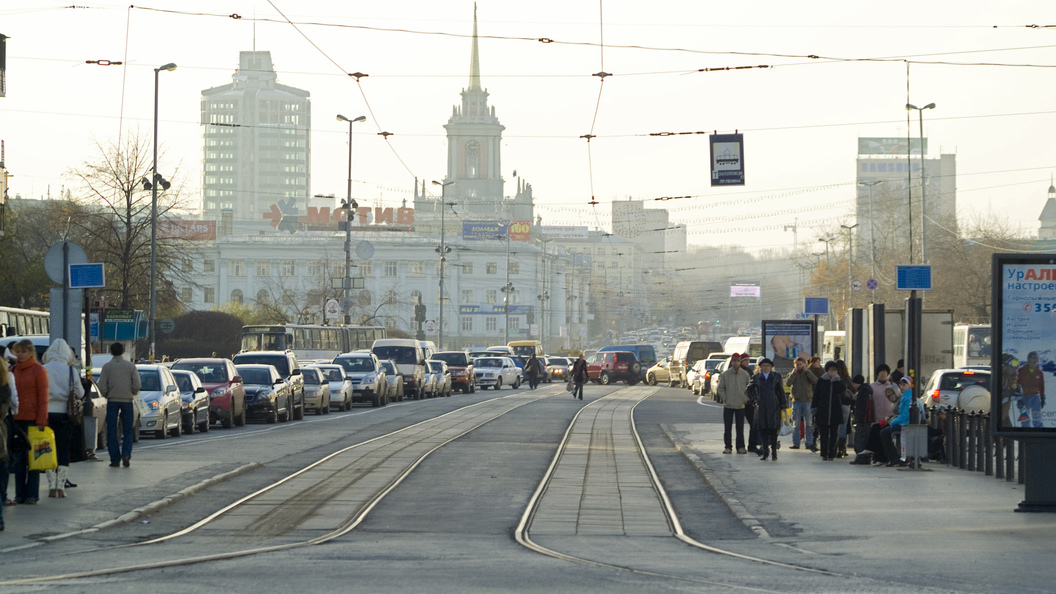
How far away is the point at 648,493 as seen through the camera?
55.7 feet

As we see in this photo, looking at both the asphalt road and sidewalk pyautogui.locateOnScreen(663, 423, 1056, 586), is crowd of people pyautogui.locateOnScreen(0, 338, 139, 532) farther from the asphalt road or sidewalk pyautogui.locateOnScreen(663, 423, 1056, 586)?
sidewalk pyautogui.locateOnScreen(663, 423, 1056, 586)

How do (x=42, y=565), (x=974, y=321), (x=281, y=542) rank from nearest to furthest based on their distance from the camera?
(x=42, y=565)
(x=281, y=542)
(x=974, y=321)

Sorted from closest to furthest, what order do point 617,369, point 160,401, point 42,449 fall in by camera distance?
point 42,449 < point 160,401 < point 617,369

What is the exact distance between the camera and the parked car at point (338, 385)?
132 feet

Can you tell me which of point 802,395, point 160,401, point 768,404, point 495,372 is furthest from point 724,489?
point 495,372

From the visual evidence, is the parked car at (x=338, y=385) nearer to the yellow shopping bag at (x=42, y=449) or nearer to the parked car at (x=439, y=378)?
the parked car at (x=439, y=378)

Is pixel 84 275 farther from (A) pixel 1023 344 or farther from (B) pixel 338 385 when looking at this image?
(B) pixel 338 385

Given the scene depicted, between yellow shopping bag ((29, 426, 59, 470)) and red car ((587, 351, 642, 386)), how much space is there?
60345 mm

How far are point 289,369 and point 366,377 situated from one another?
26.6ft

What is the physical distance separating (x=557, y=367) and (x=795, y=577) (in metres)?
72.7

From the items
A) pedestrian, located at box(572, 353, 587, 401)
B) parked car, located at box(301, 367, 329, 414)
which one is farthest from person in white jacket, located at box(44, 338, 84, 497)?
pedestrian, located at box(572, 353, 587, 401)

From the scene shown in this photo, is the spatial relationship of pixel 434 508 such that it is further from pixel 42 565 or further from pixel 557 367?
pixel 557 367

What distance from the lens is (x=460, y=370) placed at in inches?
2367

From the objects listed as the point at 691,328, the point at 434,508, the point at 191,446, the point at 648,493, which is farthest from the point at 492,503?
the point at 691,328
